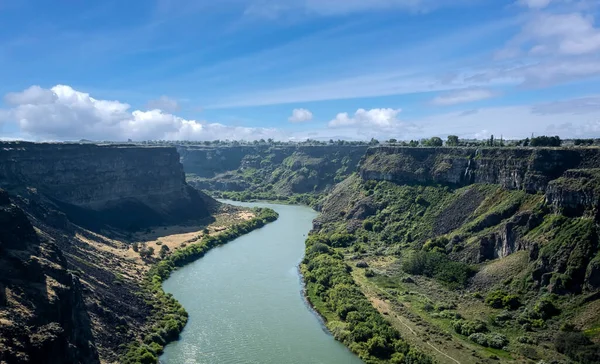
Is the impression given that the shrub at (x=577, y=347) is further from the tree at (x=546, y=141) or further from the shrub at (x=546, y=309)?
the tree at (x=546, y=141)

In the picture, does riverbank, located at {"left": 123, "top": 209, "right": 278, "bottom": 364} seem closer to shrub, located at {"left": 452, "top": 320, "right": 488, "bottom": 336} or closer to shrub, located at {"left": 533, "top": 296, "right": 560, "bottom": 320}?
shrub, located at {"left": 452, "top": 320, "right": 488, "bottom": 336}

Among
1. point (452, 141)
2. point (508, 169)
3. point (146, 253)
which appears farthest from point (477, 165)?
point (146, 253)

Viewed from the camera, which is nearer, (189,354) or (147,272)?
(189,354)

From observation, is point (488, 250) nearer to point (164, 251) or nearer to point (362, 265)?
point (362, 265)

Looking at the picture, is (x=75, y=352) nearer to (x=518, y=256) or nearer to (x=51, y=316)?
(x=51, y=316)

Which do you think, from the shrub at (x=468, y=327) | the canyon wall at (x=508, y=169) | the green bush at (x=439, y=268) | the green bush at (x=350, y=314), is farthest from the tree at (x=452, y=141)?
the shrub at (x=468, y=327)

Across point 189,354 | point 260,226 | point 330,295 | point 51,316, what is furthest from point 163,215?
point 51,316
